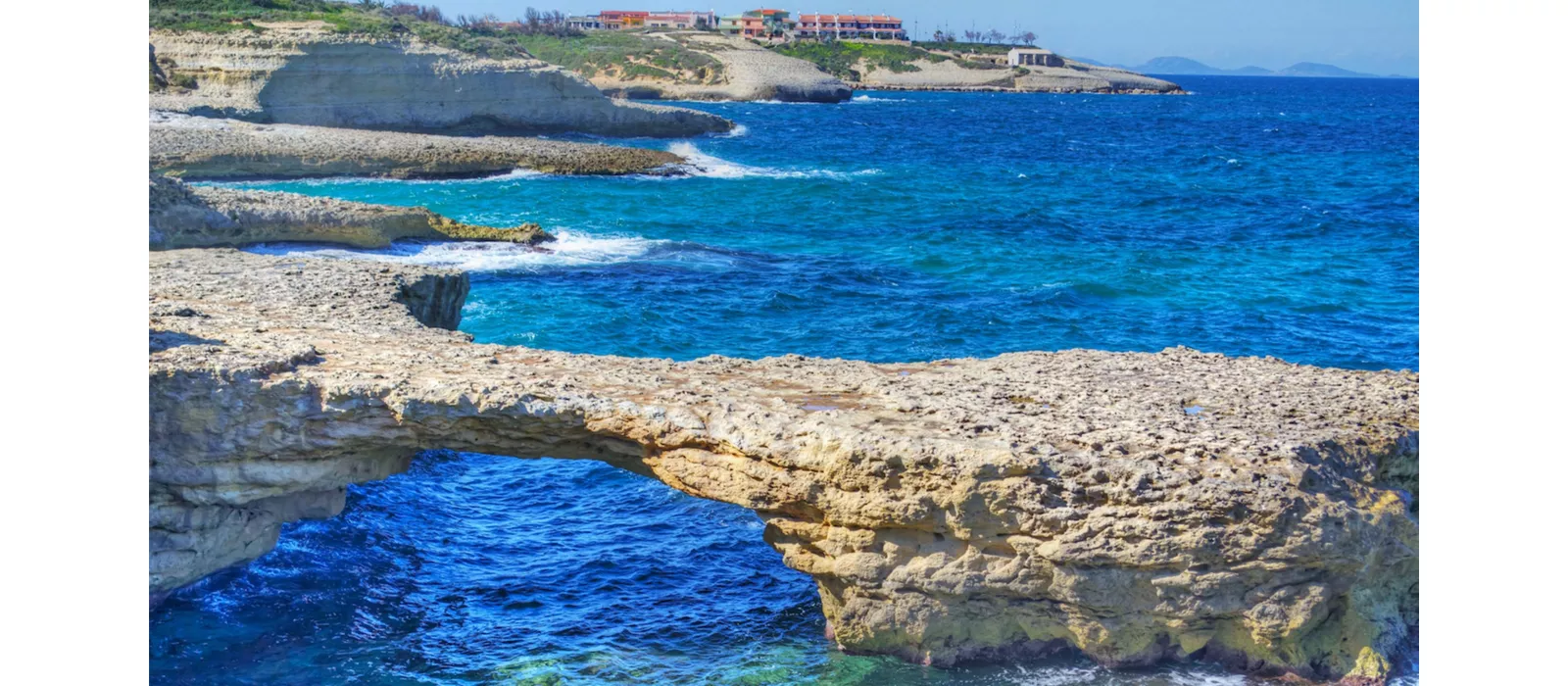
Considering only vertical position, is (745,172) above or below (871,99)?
below

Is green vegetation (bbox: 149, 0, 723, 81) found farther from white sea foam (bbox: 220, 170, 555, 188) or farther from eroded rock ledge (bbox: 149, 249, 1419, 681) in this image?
eroded rock ledge (bbox: 149, 249, 1419, 681)

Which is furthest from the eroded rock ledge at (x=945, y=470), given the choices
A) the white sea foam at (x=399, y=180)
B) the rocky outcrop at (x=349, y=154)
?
the rocky outcrop at (x=349, y=154)

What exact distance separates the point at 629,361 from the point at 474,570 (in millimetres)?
2539

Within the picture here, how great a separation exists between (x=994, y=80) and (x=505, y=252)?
110320 millimetres

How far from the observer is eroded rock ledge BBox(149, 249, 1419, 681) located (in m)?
7.70

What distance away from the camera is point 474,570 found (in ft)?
35.9

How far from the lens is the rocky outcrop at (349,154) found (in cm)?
3484

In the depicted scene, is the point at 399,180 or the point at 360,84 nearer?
the point at 399,180

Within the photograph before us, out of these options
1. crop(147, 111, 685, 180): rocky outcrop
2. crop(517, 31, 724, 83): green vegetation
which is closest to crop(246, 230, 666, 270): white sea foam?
crop(147, 111, 685, 180): rocky outcrop

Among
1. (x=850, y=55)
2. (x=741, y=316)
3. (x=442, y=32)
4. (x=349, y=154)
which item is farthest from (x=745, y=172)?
(x=850, y=55)

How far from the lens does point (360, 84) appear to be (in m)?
48.5

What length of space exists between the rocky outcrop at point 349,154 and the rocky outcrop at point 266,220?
12722 mm

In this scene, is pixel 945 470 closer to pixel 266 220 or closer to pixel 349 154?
pixel 266 220
